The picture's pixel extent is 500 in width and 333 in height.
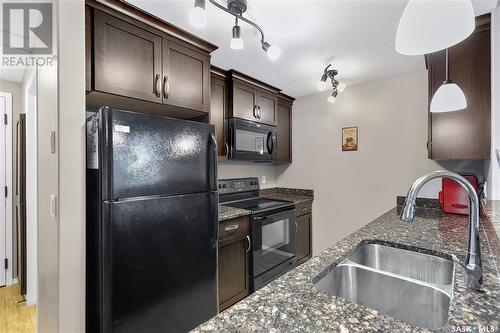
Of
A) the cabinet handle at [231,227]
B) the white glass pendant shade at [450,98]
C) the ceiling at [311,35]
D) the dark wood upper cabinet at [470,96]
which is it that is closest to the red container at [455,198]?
the dark wood upper cabinet at [470,96]

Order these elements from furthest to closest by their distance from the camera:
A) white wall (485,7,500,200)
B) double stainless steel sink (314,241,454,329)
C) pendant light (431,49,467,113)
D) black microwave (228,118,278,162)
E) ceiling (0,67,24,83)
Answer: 1. black microwave (228,118,278,162)
2. ceiling (0,67,24,83)
3. white wall (485,7,500,200)
4. pendant light (431,49,467,113)
5. double stainless steel sink (314,241,454,329)

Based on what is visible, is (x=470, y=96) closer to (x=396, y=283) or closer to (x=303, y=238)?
(x=396, y=283)

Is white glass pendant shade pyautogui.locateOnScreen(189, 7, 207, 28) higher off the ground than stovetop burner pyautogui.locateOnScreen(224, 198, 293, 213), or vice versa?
white glass pendant shade pyautogui.locateOnScreen(189, 7, 207, 28)

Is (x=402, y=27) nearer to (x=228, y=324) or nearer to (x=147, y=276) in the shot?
(x=228, y=324)

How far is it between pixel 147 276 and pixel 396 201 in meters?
2.50

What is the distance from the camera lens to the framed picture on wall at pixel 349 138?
2.92 m

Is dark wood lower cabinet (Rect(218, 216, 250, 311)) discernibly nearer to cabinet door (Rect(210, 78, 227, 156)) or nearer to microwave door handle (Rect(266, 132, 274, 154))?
cabinet door (Rect(210, 78, 227, 156))

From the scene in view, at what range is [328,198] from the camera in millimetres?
3145

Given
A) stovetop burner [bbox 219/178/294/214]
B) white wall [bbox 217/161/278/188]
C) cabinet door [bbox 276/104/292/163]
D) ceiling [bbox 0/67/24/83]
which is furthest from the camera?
cabinet door [bbox 276/104/292/163]

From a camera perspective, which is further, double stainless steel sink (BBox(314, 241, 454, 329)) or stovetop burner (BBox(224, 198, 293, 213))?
stovetop burner (BBox(224, 198, 293, 213))

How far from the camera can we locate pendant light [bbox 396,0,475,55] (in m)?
0.63

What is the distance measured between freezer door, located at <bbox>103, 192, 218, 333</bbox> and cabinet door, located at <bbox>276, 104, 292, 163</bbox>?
1747 mm

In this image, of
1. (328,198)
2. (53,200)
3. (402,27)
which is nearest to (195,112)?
(53,200)

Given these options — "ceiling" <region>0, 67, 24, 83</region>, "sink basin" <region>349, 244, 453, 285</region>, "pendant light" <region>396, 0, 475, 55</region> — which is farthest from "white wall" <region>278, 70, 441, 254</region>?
"ceiling" <region>0, 67, 24, 83</region>
